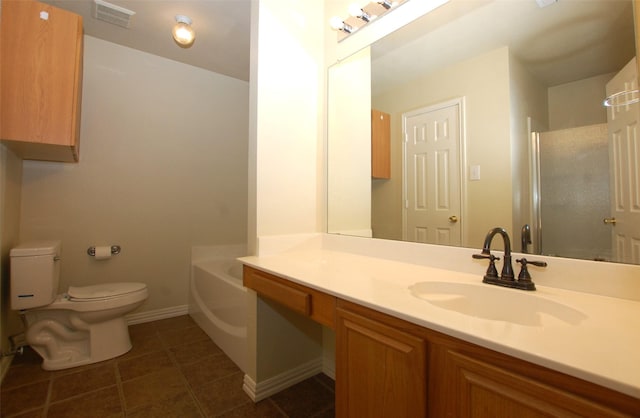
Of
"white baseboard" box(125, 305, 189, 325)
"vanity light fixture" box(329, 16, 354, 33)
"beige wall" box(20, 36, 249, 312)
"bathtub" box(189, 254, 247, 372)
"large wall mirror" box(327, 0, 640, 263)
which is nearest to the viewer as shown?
"large wall mirror" box(327, 0, 640, 263)

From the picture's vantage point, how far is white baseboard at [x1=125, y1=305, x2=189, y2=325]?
2.46 metres

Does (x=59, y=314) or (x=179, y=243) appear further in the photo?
(x=179, y=243)

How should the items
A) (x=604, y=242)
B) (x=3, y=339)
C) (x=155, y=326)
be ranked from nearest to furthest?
(x=604, y=242) < (x=3, y=339) < (x=155, y=326)

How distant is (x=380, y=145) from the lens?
158 cm

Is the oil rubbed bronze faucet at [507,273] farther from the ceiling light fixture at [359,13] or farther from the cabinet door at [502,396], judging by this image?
the ceiling light fixture at [359,13]

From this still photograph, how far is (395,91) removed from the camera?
4.95 ft

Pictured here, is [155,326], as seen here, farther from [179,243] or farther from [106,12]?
[106,12]

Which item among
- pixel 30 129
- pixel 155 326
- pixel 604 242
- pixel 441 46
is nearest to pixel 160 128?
pixel 30 129

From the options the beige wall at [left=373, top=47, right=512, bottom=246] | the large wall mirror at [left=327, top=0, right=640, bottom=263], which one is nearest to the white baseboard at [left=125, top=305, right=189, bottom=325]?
the large wall mirror at [left=327, top=0, right=640, bottom=263]

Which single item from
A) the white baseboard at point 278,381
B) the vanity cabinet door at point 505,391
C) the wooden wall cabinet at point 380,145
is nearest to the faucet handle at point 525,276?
the vanity cabinet door at point 505,391

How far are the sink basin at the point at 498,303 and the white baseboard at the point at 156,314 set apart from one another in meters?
2.52

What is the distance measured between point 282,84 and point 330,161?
54cm

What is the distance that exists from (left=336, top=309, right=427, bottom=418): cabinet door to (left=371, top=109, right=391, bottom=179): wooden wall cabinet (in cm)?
92

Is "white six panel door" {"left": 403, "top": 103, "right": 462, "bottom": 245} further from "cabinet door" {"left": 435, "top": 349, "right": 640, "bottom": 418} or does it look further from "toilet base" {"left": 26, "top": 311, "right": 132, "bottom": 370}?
"toilet base" {"left": 26, "top": 311, "right": 132, "bottom": 370}
